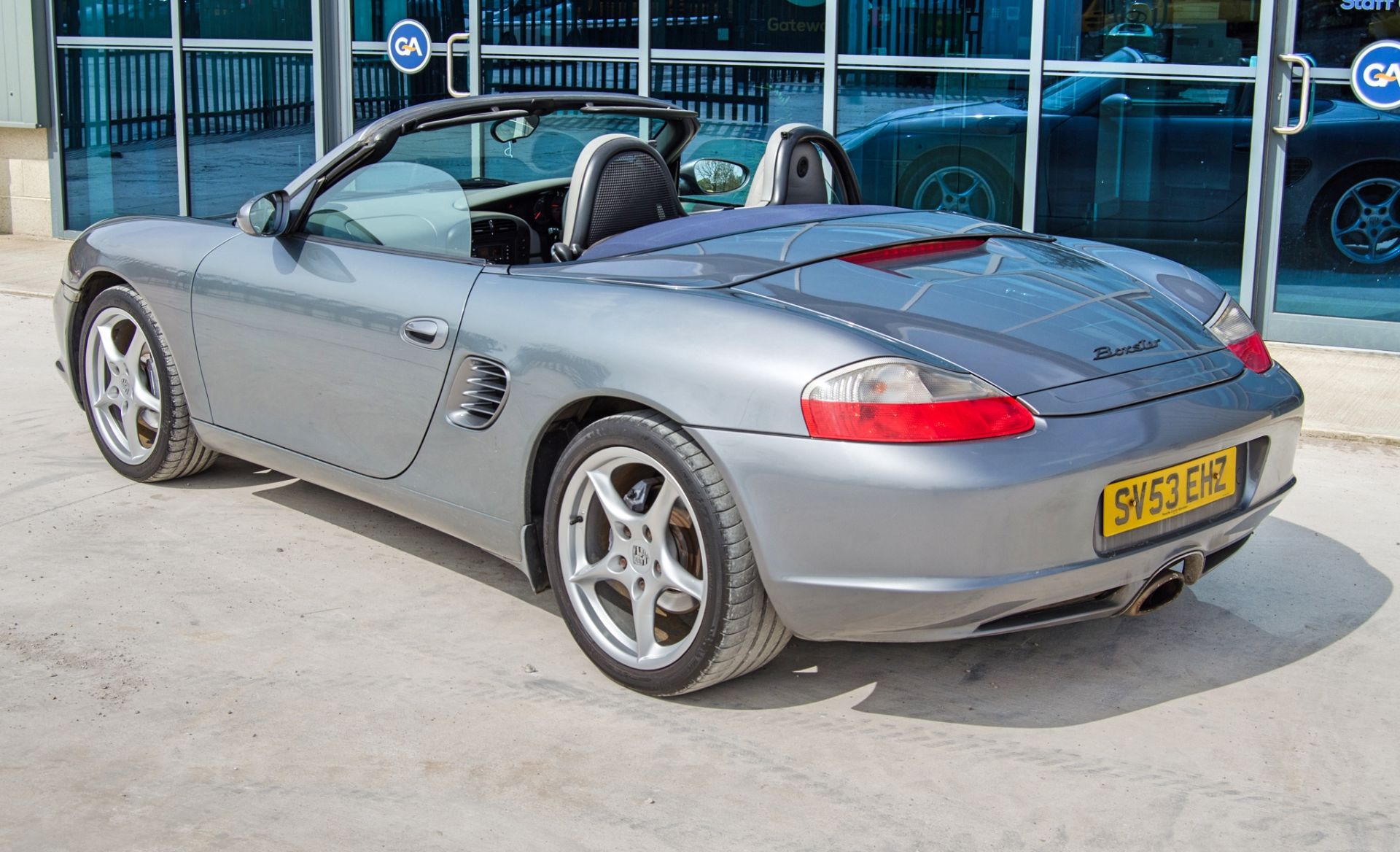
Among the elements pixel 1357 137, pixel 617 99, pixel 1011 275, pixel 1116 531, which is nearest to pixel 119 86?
pixel 617 99

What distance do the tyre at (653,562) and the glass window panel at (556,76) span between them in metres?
6.36

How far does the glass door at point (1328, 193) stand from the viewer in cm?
746

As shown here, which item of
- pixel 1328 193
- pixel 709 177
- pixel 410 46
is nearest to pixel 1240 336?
pixel 709 177

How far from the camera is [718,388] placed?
3.24m

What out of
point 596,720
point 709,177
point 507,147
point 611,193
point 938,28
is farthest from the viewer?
point 938,28

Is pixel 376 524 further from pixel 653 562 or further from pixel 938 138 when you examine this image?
pixel 938 138

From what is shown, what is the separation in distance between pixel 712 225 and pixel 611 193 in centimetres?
29

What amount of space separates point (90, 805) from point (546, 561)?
118cm

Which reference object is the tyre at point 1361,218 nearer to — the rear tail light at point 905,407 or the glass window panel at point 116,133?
the rear tail light at point 905,407

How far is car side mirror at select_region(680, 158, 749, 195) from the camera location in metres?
5.34

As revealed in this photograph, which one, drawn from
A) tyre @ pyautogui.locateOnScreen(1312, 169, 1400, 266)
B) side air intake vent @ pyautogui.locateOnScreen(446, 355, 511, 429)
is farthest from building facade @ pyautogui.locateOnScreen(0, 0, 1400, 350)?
side air intake vent @ pyautogui.locateOnScreen(446, 355, 511, 429)

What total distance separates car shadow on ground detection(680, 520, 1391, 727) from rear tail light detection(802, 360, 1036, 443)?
2.49ft

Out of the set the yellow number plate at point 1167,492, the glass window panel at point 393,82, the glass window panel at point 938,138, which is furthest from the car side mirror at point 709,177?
the glass window panel at point 393,82

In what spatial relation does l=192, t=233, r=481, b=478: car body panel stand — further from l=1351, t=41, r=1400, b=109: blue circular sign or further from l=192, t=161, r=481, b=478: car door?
l=1351, t=41, r=1400, b=109: blue circular sign
